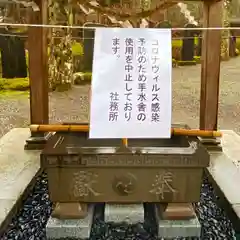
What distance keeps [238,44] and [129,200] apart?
9604 millimetres

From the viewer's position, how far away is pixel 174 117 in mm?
5004

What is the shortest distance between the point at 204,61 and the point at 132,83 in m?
1.36

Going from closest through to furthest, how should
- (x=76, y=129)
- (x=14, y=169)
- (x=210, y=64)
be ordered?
(x=76, y=129) → (x=14, y=169) → (x=210, y=64)

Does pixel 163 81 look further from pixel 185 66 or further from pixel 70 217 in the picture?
pixel 185 66

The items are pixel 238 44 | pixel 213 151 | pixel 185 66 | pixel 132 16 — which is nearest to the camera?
pixel 132 16

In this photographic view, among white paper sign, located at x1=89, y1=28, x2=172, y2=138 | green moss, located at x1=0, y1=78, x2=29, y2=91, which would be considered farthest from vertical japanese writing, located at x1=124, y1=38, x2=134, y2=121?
green moss, located at x1=0, y1=78, x2=29, y2=91

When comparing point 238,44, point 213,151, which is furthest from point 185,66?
→ point 213,151

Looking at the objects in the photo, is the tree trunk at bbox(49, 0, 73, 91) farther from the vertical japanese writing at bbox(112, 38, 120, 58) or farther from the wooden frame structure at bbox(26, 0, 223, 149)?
the vertical japanese writing at bbox(112, 38, 120, 58)

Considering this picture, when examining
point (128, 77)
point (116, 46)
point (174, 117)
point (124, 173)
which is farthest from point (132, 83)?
point (174, 117)

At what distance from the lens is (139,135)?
1.42 metres

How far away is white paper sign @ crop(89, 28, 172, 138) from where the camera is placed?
55.7 inches

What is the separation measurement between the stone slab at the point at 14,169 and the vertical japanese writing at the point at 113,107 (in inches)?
26.1

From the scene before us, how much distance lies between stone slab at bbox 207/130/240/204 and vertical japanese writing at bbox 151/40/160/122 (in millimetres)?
666

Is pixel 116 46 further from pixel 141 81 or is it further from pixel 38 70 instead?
pixel 38 70
